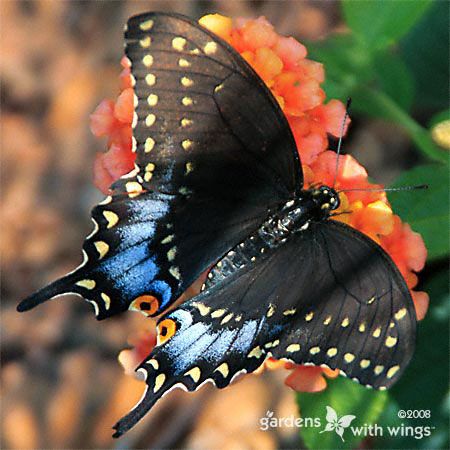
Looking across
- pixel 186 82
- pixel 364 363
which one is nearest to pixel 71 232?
pixel 186 82

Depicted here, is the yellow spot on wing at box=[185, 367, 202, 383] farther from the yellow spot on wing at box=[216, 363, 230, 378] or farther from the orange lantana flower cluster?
the orange lantana flower cluster

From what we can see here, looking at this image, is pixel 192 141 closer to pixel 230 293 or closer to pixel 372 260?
pixel 230 293

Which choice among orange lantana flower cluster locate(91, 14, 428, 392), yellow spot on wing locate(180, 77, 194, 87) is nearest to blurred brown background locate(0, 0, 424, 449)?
orange lantana flower cluster locate(91, 14, 428, 392)

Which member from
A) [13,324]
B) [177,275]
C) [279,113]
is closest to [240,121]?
[279,113]

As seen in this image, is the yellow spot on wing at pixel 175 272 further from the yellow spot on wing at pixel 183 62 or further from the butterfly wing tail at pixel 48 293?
the yellow spot on wing at pixel 183 62

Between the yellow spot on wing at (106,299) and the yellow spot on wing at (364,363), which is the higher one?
the yellow spot on wing at (364,363)

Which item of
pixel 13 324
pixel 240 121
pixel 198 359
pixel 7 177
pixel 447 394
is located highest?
pixel 240 121

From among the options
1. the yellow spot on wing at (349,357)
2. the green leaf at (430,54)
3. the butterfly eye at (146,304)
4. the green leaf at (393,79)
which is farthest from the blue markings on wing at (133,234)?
the green leaf at (430,54)

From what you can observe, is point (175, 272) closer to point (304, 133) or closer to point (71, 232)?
point (304, 133)
